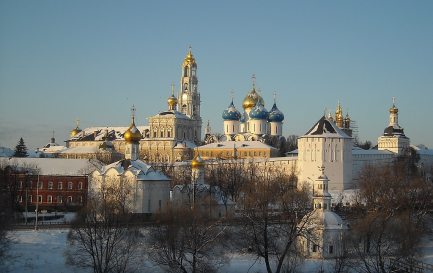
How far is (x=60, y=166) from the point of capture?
47.2 m

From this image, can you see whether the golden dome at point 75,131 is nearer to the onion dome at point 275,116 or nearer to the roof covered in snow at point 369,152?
the onion dome at point 275,116

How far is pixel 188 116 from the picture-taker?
8100 cm

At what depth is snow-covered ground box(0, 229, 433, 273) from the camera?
90.1 ft

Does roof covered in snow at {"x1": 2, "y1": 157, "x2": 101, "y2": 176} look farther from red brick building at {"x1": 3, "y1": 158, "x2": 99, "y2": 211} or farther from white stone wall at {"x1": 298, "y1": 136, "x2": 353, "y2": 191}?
white stone wall at {"x1": 298, "y1": 136, "x2": 353, "y2": 191}

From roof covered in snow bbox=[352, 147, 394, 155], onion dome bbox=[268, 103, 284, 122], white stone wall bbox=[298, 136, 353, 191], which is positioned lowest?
white stone wall bbox=[298, 136, 353, 191]

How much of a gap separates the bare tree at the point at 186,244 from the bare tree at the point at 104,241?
0.91 meters

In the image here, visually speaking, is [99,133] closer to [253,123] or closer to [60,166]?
[253,123]

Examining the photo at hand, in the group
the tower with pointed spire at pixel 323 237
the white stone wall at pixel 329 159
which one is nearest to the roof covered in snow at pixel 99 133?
the white stone wall at pixel 329 159

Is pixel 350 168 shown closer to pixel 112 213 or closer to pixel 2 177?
pixel 2 177

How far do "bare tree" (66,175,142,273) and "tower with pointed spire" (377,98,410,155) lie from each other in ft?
171

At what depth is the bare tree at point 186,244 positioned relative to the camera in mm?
26219

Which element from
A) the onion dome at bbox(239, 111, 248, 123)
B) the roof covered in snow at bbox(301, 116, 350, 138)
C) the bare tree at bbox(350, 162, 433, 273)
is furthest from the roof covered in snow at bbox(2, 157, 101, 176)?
the onion dome at bbox(239, 111, 248, 123)

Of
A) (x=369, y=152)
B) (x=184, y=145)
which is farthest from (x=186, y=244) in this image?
(x=184, y=145)

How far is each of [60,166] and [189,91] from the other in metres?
39.2
